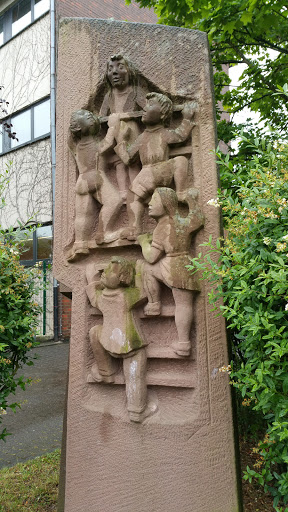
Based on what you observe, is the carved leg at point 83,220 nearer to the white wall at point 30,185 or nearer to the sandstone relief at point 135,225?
the sandstone relief at point 135,225

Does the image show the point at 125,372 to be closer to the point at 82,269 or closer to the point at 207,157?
the point at 82,269

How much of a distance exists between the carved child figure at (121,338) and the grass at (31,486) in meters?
1.23

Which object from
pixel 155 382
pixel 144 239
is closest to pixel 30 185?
pixel 144 239

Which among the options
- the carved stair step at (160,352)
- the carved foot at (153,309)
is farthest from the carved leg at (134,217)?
the carved stair step at (160,352)

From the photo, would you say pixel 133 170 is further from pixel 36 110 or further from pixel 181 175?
pixel 36 110

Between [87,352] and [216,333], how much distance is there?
32.4 inches

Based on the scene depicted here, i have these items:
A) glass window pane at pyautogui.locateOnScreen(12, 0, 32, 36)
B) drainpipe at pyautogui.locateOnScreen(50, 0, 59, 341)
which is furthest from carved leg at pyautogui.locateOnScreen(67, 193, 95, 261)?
glass window pane at pyautogui.locateOnScreen(12, 0, 32, 36)

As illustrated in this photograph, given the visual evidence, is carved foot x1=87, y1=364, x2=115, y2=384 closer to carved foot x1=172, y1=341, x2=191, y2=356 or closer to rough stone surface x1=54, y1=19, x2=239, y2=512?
rough stone surface x1=54, y1=19, x2=239, y2=512

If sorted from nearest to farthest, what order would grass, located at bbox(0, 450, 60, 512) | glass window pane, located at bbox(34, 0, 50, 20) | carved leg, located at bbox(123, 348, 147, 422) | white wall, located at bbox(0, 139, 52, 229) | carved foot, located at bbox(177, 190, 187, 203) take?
carved leg, located at bbox(123, 348, 147, 422)
carved foot, located at bbox(177, 190, 187, 203)
grass, located at bbox(0, 450, 60, 512)
glass window pane, located at bbox(34, 0, 50, 20)
white wall, located at bbox(0, 139, 52, 229)

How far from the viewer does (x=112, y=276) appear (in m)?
2.27

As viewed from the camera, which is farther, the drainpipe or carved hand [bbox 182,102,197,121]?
the drainpipe

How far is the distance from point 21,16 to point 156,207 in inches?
371

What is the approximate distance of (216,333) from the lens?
216 centimetres

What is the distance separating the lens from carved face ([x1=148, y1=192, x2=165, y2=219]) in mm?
2242
